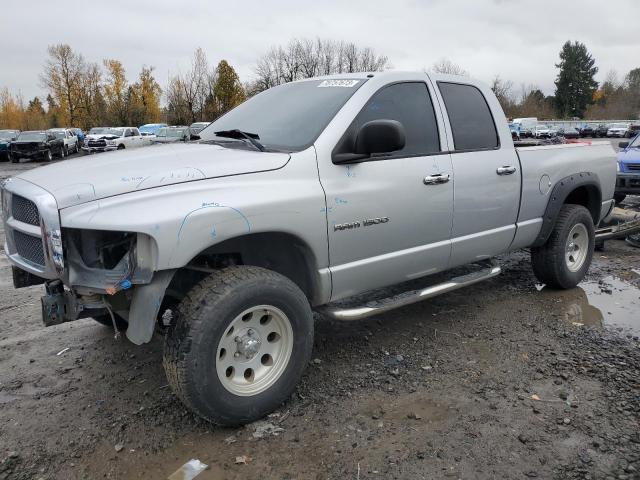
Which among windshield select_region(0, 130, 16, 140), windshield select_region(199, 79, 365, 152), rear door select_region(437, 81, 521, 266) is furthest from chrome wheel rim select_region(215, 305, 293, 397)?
windshield select_region(0, 130, 16, 140)

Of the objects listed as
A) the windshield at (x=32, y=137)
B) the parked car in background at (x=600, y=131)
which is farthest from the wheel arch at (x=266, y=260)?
the parked car in background at (x=600, y=131)

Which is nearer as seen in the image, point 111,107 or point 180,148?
point 180,148

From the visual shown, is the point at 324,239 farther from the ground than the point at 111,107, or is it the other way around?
the point at 111,107

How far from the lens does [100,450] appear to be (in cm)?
291

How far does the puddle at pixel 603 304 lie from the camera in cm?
471

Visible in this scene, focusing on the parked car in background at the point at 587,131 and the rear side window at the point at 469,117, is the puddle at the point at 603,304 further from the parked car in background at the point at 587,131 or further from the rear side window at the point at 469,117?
the parked car in background at the point at 587,131

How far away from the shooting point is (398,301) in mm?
3756

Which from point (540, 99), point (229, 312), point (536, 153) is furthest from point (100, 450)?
point (540, 99)

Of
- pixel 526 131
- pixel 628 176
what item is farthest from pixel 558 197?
pixel 526 131

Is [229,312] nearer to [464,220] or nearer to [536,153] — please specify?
[464,220]

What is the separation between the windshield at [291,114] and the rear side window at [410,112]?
0.66 ft

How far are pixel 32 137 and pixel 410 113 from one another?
3010cm

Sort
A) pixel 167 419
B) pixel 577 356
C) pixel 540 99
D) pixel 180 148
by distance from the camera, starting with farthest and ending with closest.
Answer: pixel 540 99 < pixel 577 356 < pixel 180 148 < pixel 167 419

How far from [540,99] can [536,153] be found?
104343 mm
